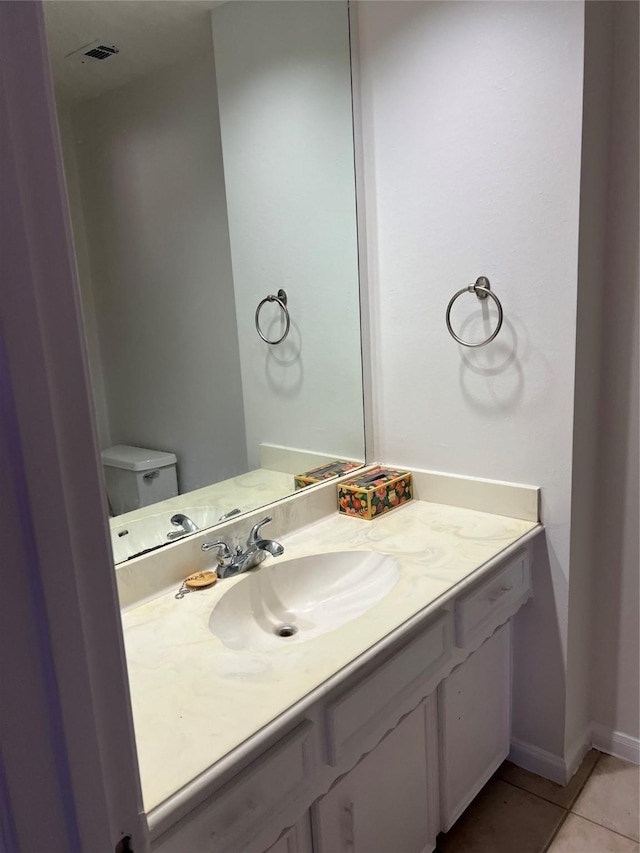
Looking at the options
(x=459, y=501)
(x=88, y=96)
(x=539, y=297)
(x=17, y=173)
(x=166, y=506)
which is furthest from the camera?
(x=459, y=501)

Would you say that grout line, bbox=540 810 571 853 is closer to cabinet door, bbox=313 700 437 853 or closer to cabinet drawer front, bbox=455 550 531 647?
cabinet door, bbox=313 700 437 853

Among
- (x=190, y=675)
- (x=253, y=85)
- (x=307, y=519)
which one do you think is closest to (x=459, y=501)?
(x=307, y=519)

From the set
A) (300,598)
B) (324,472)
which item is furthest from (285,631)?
(324,472)

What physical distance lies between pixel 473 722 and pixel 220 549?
819 mm

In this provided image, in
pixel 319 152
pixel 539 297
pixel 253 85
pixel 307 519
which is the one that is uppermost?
pixel 253 85

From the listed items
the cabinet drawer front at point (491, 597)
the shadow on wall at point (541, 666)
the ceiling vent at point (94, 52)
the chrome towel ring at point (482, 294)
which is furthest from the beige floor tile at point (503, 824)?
the ceiling vent at point (94, 52)

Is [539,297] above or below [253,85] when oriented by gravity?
below

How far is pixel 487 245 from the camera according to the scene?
5.31 feet

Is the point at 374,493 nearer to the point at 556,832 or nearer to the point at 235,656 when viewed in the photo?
the point at 235,656

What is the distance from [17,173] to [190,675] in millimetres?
854

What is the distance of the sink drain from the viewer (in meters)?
1.36

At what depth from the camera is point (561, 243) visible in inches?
59.0

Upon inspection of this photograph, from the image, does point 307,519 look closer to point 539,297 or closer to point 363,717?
point 363,717

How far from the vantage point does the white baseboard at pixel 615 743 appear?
179cm
